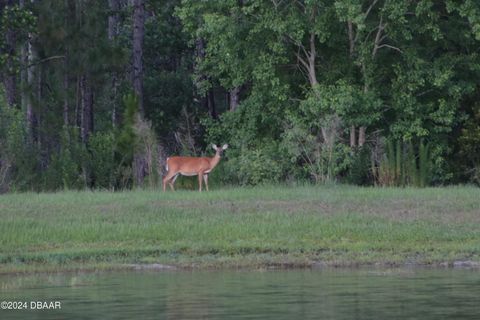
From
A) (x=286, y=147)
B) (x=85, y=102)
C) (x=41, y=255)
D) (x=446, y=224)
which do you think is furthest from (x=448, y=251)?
(x=85, y=102)

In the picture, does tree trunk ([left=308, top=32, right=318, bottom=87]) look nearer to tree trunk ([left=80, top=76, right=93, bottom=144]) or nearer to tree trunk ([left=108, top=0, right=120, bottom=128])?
tree trunk ([left=80, top=76, right=93, bottom=144])

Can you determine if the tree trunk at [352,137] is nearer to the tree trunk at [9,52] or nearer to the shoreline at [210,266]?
the tree trunk at [9,52]

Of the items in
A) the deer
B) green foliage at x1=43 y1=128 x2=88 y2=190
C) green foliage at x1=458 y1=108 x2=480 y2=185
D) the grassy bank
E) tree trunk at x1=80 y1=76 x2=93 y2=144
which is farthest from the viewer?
tree trunk at x1=80 y1=76 x2=93 y2=144

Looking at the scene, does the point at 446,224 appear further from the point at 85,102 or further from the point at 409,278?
the point at 85,102

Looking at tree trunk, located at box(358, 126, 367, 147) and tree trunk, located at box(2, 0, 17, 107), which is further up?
tree trunk, located at box(2, 0, 17, 107)

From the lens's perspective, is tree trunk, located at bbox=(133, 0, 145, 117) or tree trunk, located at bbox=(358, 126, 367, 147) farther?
tree trunk, located at bbox=(133, 0, 145, 117)

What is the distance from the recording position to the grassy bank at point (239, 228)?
18.8 m

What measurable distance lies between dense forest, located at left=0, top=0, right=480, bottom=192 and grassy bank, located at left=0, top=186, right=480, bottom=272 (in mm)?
4890

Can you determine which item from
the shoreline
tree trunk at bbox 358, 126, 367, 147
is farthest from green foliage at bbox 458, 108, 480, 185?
the shoreline

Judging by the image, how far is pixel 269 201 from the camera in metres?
23.7

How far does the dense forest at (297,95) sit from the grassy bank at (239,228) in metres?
4.89

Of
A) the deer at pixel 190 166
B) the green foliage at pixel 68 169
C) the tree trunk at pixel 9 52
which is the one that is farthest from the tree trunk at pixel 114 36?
the deer at pixel 190 166

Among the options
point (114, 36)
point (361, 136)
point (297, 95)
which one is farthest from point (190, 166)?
point (114, 36)

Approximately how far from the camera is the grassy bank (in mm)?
18797
